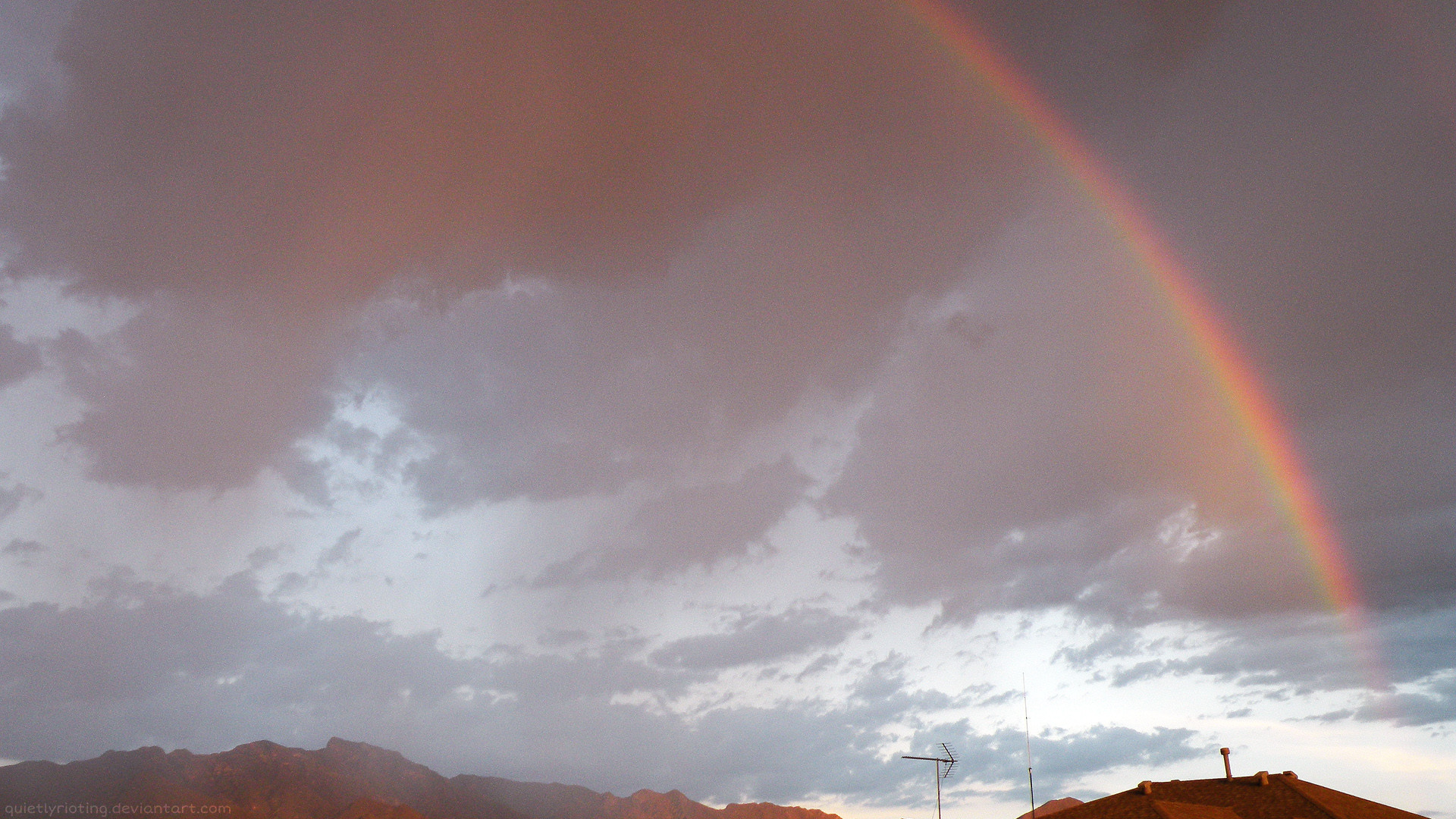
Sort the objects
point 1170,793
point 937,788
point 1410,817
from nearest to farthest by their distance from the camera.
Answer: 1. point 1410,817
2. point 1170,793
3. point 937,788

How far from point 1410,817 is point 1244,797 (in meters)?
9.56

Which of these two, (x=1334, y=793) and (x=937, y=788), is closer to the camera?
(x=1334, y=793)

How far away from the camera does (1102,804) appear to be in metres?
54.8

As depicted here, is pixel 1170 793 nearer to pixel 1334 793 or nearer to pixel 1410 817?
pixel 1334 793

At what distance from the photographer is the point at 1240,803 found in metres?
53.9

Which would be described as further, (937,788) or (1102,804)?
(937,788)

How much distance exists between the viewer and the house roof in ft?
167

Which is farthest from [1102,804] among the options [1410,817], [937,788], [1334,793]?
[937,788]

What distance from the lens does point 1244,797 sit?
179 feet

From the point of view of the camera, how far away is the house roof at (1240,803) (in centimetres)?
5094

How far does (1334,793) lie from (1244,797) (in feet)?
Result: 19.1

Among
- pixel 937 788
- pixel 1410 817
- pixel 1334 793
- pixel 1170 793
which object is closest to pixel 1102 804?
pixel 1170 793

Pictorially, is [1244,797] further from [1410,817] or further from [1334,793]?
[1410,817]

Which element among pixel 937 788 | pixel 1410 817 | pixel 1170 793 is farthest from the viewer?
pixel 937 788
